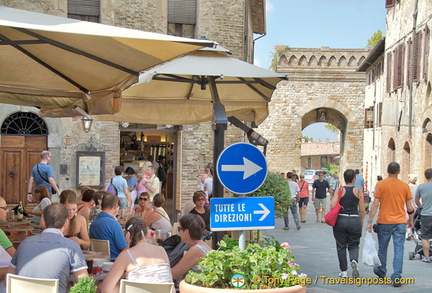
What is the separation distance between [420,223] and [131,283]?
817 cm

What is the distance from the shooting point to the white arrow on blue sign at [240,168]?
5.32 m

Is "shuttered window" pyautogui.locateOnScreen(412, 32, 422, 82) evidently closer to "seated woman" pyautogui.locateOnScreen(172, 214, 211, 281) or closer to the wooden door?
the wooden door

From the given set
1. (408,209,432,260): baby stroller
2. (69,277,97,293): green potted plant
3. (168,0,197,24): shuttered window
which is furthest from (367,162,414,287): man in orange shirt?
(168,0,197,24): shuttered window

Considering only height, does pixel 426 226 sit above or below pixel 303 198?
above

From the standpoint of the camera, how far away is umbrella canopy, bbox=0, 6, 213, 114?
4668mm

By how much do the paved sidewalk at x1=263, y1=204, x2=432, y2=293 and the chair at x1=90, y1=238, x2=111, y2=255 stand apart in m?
2.97

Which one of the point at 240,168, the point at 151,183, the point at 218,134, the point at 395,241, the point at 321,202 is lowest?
the point at 321,202

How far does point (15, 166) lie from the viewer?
619 inches

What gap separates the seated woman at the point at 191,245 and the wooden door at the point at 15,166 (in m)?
Result: 10.4

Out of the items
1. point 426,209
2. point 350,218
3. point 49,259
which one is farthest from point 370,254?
point 49,259

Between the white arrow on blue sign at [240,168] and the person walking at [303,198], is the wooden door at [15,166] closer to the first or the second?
the person walking at [303,198]

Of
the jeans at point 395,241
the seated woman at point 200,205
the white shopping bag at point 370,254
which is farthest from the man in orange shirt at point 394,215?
the seated woman at point 200,205

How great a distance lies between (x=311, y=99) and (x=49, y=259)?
35095 mm

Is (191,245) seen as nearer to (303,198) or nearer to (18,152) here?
(18,152)
